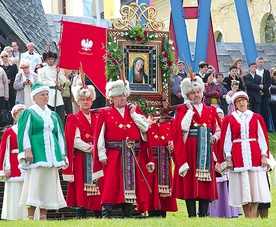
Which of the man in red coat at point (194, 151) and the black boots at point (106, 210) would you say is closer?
the black boots at point (106, 210)

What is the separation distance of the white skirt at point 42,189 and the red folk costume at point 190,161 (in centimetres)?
179

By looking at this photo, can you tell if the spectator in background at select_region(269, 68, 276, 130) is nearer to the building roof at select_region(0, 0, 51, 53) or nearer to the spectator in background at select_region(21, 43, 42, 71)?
the spectator in background at select_region(21, 43, 42, 71)

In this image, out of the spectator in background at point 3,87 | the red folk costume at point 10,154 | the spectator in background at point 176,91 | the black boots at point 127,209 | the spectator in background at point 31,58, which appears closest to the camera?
the black boots at point 127,209

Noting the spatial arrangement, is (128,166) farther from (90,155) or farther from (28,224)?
(28,224)

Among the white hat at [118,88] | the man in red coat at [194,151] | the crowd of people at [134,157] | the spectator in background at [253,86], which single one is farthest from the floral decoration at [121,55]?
the spectator in background at [253,86]

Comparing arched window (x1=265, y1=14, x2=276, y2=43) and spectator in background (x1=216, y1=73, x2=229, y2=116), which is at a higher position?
arched window (x1=265, y1=14, x2=276, y2=43)

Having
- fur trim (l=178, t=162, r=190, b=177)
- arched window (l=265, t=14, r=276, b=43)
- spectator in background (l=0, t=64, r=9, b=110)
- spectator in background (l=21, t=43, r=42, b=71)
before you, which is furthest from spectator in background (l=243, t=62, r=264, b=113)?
arched window (l=265, t=14, r=276, b=43)

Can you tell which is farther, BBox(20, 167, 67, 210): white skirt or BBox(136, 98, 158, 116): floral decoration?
BBox(136, 98, 158, 116): floral decoration

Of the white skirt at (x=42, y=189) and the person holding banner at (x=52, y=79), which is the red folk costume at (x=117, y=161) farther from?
the person holding banner at (x=52, y=79)

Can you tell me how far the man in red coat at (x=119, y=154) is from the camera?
14680mm

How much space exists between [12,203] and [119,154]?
239 centimetres

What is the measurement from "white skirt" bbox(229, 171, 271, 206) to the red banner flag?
6.72 m

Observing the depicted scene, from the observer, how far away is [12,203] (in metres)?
16.3

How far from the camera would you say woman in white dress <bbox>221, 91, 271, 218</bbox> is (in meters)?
15.2
